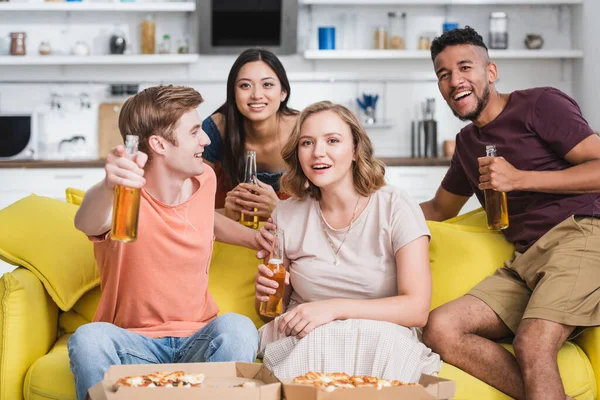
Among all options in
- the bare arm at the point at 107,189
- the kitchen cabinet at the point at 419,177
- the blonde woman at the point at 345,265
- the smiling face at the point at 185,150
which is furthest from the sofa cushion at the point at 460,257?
the kitchen cabinet at the point at 419,177

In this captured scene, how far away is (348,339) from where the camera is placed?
6.59 ft

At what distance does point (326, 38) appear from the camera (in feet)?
18.5

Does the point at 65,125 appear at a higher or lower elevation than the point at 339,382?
higher

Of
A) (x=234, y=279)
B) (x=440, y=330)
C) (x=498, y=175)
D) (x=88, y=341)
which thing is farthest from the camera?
(x=234, y=279)

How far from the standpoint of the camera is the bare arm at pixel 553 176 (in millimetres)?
2344

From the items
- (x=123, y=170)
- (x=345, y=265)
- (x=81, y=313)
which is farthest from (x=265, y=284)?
(x=81, y=313)

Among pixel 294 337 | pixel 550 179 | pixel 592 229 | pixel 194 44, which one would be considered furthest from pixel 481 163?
pixel 194 44

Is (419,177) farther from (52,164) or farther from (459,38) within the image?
(459,38)

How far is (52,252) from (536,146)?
1.54 metres

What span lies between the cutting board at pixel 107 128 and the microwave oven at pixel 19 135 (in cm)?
45

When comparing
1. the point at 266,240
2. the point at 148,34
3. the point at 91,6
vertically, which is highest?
the point at 91,6

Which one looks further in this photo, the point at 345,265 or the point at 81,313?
the point at 81,313

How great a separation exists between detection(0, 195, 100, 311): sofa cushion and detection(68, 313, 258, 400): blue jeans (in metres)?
0.44

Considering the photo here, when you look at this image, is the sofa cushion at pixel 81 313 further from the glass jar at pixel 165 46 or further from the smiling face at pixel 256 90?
the glass jar at pixel 165 46
